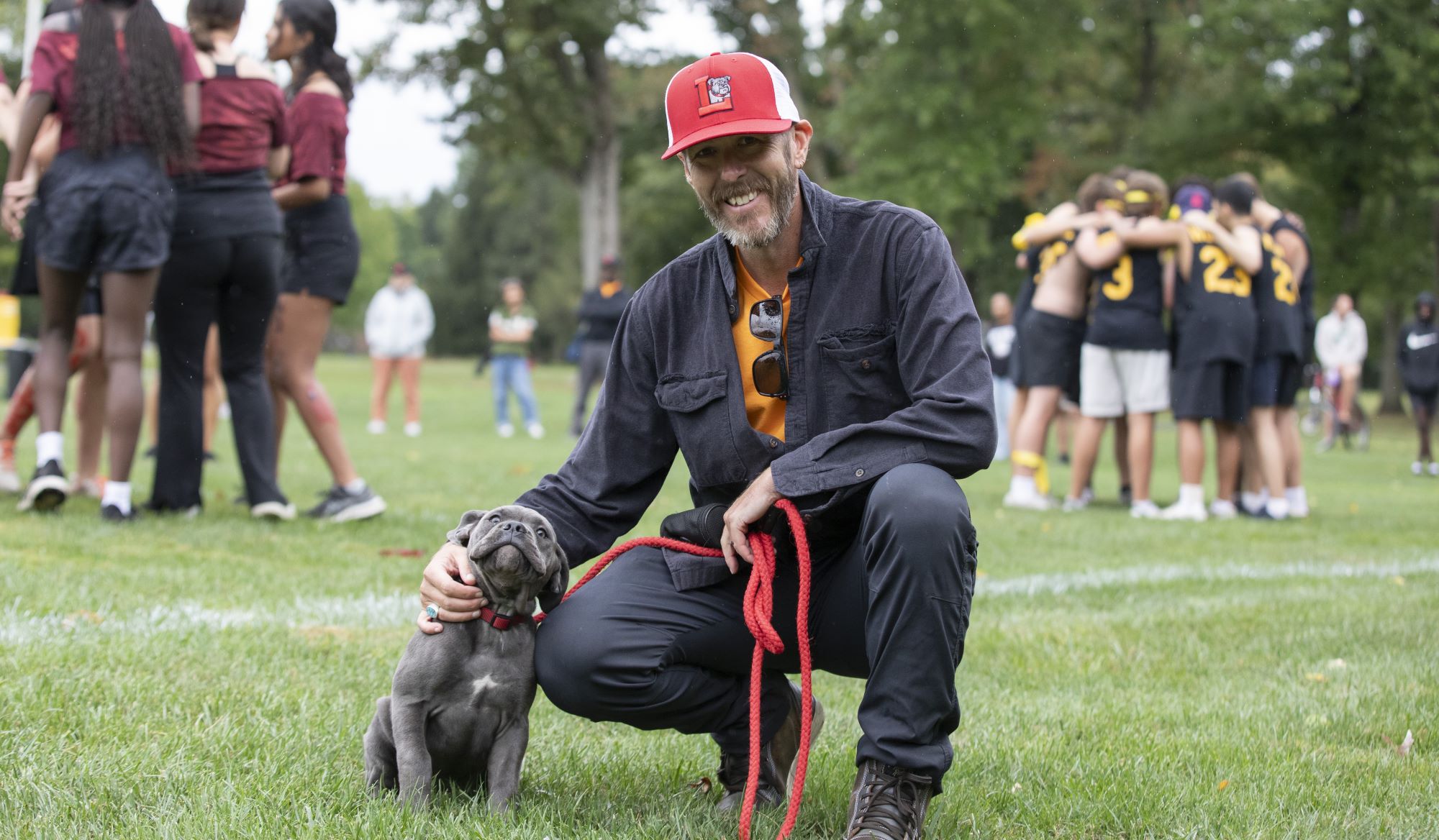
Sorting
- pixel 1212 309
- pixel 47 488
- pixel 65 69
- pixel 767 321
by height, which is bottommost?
pixel 47 488

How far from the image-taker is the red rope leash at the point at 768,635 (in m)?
2.83

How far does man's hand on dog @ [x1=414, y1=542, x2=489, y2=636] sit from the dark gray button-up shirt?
0.33 meters

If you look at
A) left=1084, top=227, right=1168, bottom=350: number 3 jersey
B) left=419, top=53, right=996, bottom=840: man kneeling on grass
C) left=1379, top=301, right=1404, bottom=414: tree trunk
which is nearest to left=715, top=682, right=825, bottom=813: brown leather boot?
left=419, top=53, right=996, bottom=840: man kneeling on grass

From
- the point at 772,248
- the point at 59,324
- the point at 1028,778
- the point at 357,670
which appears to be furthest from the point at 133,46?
the point at 1028,778

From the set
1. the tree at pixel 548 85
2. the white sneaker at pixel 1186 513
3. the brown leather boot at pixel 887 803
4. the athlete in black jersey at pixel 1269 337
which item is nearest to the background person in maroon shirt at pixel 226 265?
the brown leather boot at pixel 887 803

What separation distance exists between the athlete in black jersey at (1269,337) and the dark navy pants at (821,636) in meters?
7.52

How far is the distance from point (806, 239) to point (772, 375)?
34 centimetres

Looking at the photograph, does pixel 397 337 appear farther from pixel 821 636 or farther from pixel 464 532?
pixel 821 636

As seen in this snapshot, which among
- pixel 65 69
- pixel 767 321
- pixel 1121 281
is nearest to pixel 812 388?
pixel 767 321

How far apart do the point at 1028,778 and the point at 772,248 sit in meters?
1.49

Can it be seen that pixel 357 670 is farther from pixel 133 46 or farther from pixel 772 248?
pixel 133 46

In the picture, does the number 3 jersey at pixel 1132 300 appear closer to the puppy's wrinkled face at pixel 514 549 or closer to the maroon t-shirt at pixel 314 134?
the maroon t-shirt at pixel 314 134

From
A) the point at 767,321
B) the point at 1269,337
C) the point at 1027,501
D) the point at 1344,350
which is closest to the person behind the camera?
the point at 767,321

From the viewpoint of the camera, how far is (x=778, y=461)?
2.98 meters
